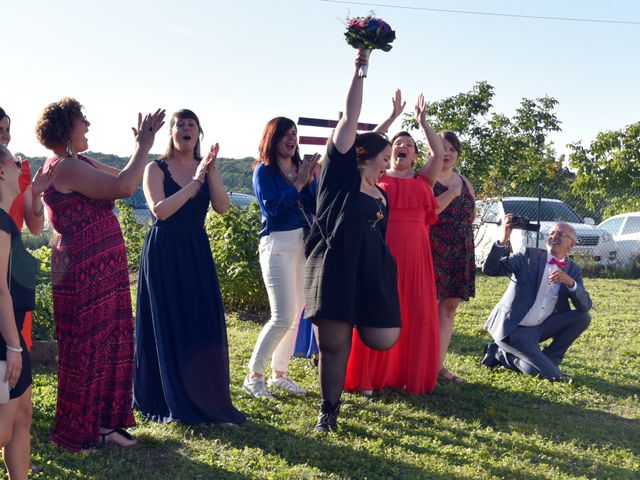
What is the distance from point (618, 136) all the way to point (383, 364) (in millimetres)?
17426

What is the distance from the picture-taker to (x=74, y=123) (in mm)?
4430

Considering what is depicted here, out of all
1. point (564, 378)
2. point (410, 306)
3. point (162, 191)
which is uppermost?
point (162, 191)

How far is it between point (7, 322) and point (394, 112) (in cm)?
346

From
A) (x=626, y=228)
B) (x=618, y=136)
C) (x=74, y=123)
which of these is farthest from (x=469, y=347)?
(x=618, y=136)

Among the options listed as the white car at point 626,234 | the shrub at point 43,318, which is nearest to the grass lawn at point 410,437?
the shrub at point 43,318

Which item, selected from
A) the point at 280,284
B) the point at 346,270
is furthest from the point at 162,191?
the point at 346,270

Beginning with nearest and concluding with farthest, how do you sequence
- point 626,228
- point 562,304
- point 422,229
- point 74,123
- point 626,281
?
point 74,123, point 422,229, point 562,304, point 626,281, point 626,228

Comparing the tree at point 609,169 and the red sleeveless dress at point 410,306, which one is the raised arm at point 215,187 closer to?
the red sleeveless dress at point 410,306

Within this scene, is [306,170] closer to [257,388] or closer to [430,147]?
[430,147]

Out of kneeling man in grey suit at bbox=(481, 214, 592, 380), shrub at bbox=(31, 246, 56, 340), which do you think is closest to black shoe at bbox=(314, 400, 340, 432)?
kneeling man in grey suit at bbox=(481, 214, 592, 380)

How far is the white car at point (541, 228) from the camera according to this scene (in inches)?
627

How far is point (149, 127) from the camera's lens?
435cm

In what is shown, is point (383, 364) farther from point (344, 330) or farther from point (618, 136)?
point (618, 136)

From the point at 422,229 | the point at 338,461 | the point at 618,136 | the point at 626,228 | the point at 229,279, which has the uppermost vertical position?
the point at 618,136
